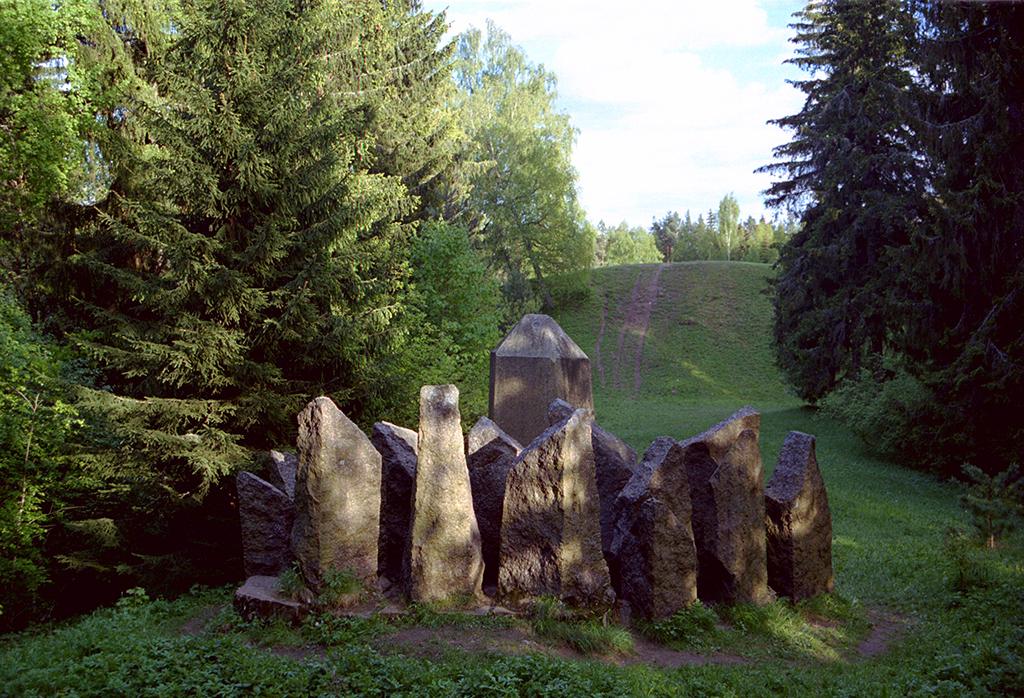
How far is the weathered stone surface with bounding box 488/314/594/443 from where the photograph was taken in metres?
13.5

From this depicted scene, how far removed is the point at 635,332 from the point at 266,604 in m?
45.3

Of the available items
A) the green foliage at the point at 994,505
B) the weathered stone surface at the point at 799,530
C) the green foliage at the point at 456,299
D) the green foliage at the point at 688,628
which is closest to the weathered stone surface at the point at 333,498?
the green foliage at the point at 688,628

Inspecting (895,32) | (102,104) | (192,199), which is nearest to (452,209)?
(102,104)

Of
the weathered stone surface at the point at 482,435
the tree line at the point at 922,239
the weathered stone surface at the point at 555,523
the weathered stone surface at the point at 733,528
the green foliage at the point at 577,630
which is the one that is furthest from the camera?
the tree line at the point at 922,239

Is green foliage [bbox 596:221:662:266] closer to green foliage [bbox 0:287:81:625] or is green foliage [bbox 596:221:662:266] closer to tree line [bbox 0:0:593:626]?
tree line [bbox 0:0:593:626]

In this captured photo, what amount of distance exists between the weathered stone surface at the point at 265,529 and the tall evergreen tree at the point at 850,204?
21285 mm

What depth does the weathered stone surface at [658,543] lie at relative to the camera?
28.2ft

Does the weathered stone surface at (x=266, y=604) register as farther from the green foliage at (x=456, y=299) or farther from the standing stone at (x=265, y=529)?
the green foliage at (x=456, y=299)

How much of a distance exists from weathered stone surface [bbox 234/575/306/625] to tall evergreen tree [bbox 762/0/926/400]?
869 inches

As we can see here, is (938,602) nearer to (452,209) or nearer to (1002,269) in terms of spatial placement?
(1002,269)

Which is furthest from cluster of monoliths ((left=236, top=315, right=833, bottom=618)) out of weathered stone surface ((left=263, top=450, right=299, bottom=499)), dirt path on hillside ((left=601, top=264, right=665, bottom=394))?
dirt path on hillside ((left=601, top=264, right=665, bottom=394))

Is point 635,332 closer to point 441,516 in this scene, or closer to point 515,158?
point 515,158

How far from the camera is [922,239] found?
19438mm

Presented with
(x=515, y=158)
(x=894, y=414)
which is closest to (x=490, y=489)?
(x=894, y=414)
